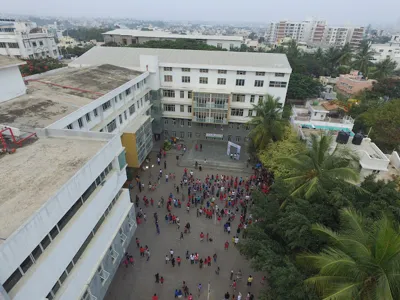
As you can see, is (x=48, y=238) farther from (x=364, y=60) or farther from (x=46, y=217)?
(x=364, y=60)

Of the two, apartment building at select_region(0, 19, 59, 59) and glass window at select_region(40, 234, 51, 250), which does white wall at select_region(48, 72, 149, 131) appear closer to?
glass window at select_region(40, 234, 51, 250)

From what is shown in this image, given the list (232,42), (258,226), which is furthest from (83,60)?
(232,42)

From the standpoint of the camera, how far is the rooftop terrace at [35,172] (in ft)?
29.7

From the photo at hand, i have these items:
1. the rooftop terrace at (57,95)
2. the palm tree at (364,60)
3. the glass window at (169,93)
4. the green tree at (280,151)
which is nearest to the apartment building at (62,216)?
the rooftop terrace at (57,95)

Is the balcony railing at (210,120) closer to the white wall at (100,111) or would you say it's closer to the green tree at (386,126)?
the white wall at (100,111)

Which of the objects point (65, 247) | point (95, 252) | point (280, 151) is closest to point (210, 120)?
point (280, 151)

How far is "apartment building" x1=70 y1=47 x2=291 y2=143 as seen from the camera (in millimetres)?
30297

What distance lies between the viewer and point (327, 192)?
14203 mm

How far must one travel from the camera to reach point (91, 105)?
1923cm

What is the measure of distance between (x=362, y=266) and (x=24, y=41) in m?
74.2

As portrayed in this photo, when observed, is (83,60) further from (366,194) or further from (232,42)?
(232,42)

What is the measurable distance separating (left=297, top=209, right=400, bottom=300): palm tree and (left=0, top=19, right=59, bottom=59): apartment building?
239ft

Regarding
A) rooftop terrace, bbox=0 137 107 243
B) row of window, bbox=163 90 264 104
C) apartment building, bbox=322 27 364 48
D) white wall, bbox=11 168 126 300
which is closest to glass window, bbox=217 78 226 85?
row of window, bbox=163 90 264 104

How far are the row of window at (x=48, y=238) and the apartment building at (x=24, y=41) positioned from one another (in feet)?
208
